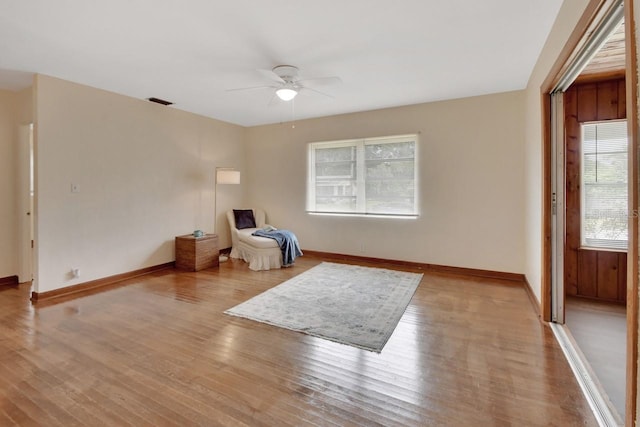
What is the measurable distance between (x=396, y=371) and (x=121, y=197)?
13.9 ft

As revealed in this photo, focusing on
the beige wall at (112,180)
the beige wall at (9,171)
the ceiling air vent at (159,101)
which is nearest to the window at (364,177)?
the beige wall at (112,180)

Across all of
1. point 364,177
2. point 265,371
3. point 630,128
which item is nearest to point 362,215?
point 364,177

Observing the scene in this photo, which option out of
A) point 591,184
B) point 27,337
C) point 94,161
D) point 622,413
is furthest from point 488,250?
point 94,161

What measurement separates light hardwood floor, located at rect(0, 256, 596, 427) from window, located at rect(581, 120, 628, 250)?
1.31 meters

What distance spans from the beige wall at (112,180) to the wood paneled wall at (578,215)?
17.7ft

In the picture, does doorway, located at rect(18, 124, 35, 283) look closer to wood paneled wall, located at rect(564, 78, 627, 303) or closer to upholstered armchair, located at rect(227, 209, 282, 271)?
upholstered armchair, located at rect(227, 209, 282, 271)

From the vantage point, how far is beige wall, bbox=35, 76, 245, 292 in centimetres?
352

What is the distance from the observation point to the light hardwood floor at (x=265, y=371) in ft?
5.43

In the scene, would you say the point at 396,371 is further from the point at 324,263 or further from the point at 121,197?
the point at 121,197

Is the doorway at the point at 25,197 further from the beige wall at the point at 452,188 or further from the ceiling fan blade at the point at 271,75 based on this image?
the beige wall at the point at 452,188

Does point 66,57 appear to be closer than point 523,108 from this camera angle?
Yes

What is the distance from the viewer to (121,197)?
425cm

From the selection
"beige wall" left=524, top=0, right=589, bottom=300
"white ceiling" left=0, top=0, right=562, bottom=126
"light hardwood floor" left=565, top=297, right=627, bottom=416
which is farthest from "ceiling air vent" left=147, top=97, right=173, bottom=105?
"light hardwood floor" left=565, top=297, right=627, bottom=416

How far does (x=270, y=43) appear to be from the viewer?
2730mm
